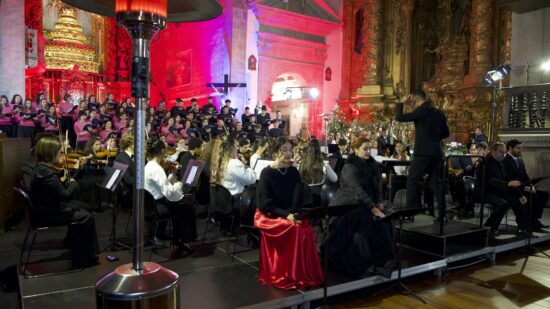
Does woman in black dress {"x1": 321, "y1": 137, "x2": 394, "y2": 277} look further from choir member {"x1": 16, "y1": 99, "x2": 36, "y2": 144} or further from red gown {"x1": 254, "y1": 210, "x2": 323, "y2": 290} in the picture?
choir member {"x1": 16, "y1": 99, "x2": 36, "y2": 144}

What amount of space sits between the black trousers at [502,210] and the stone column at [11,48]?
12.9m

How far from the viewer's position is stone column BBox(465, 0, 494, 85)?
50.0 feet

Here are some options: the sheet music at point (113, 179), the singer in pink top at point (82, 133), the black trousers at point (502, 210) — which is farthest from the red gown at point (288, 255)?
the singer in pink top at point (82, 133)

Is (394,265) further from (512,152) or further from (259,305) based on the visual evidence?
(512,152)

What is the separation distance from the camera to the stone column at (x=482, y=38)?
15.2m

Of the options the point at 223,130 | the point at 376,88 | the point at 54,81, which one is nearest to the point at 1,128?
the point at 223,130

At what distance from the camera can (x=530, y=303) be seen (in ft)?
13.5

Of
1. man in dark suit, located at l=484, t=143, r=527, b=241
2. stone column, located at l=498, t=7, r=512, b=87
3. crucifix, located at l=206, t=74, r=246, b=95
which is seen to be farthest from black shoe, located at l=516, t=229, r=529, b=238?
crucifix, located at l=206, t=74, r=246, b=95

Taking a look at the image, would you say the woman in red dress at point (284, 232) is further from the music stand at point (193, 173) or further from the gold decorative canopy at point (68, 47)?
the gold decorative canopy at point (68, 47)

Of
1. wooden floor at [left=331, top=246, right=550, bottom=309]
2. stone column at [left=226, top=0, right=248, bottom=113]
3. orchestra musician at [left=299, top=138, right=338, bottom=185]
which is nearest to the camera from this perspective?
wooden floor at [left=331, top=246, right=550, bottom=309]

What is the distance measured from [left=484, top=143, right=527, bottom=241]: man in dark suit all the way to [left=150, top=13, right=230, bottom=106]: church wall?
1210cm

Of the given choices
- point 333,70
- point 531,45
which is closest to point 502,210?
point 531,45

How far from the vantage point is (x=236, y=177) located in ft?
18.3

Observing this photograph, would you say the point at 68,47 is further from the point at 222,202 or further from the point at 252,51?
the point at 222,202
